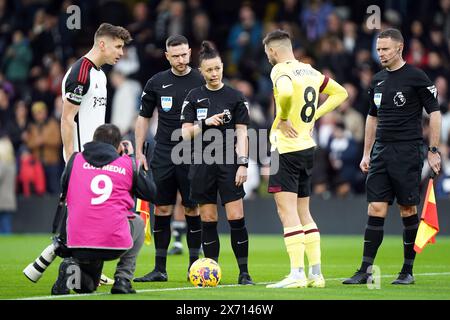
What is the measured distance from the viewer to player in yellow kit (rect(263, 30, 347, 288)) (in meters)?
10.5

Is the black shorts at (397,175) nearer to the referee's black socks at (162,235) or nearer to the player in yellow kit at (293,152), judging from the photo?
the player in yellow kit at (293,152)

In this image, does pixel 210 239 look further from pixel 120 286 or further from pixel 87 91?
pixel 87 91

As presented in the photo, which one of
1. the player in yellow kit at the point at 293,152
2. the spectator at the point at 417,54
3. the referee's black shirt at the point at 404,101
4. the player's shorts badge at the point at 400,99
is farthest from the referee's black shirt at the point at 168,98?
the spectator at the point at 417,54

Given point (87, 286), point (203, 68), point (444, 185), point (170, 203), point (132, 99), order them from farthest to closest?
point (132, 99) < point (444, 185) < point (170, 203) < point (203, 68) < point (87, 286)

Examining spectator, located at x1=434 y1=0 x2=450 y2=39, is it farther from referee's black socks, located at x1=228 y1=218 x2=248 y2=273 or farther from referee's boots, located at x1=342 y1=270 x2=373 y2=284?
referee's black socks, located at x1=228 y1=218 x2=248 y2=273

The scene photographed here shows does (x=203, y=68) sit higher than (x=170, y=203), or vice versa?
(x=203, y=68)

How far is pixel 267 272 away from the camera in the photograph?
41.6 feet

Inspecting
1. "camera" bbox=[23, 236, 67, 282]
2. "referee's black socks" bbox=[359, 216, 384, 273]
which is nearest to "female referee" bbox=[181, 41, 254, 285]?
"referee's black socks" bbox=[359, 216, 384, 273]

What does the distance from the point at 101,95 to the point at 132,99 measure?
11.4 meters

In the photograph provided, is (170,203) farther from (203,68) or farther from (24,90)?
(24,90)

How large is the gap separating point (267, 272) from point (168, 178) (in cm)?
172

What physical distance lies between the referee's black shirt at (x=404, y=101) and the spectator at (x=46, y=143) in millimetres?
12113
